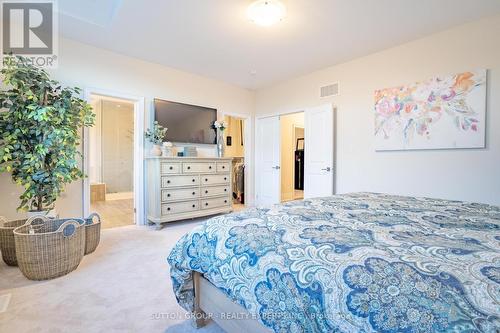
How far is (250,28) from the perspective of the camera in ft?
A: 9.53

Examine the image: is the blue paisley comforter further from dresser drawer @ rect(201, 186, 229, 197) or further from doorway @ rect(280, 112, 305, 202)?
doorway @ rect(280, 112, 305, 202)

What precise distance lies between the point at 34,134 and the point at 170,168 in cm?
158

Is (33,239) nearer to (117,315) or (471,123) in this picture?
(117,315)

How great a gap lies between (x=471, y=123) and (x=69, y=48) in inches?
198

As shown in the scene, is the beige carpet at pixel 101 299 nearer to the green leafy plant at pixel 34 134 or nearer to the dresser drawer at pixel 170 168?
the green leafy plant at pixel 34 134

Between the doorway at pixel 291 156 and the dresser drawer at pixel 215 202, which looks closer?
the dresser drawer at pixel 215 202

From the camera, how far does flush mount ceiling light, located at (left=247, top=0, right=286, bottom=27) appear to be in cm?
240

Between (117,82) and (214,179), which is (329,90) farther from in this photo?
(117,82)

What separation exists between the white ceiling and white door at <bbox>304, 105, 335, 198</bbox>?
855mm

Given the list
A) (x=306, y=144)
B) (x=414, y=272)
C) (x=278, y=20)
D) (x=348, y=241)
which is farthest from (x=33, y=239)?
(x=306, y=144)

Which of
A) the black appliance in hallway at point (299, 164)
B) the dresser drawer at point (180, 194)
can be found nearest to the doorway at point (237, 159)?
the dresser drawer at point (180, 194)

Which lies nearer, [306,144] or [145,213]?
[145,213]

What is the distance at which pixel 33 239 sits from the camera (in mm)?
1962

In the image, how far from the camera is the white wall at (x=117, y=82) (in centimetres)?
318
